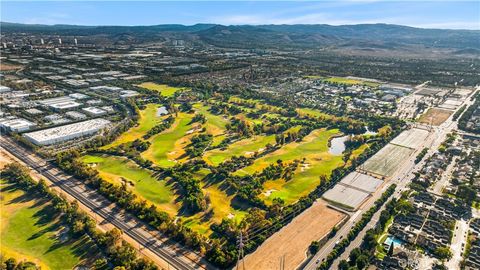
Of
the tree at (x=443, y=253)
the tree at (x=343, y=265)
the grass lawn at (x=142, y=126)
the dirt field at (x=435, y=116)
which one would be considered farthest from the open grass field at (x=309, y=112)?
the tree at (x=343, y=265)

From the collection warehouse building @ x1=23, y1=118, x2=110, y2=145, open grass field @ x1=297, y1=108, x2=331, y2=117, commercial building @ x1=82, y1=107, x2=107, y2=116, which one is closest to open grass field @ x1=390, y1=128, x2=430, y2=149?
open grass field @ x1=297, y1=108, x2=331, y2=117

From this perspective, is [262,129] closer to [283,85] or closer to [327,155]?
[327,155]

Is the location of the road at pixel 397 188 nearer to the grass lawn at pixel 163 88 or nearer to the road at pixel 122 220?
the road at pixel 122 220

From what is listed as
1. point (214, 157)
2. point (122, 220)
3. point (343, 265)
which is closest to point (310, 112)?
point (214, 157)

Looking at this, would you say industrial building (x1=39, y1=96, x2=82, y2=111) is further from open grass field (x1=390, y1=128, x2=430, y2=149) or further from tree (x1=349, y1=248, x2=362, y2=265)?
tree (x1=349, y1=248, x2=362, y2=265)

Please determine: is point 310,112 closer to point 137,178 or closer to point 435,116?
point 435,116

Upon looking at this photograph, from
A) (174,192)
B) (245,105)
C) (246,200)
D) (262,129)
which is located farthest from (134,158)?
(245,105)
